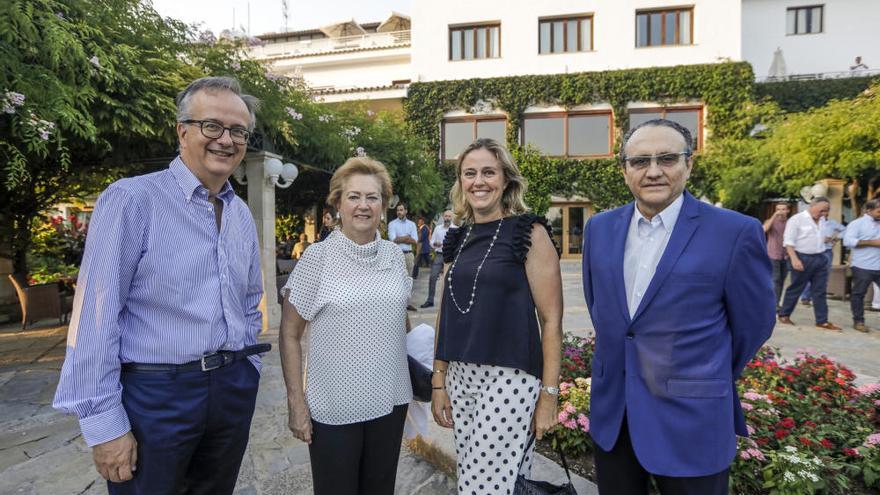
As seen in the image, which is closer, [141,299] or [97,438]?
[97,438]

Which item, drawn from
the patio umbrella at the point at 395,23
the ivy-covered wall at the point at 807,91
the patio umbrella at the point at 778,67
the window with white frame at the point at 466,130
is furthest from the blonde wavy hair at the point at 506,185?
the patio umbrella at the point at 395,23

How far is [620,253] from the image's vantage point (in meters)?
1.75

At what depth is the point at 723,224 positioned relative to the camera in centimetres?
158

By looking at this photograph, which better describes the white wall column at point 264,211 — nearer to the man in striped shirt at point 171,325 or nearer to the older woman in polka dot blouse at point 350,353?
the older woman in polka dot blouse at point 350,353

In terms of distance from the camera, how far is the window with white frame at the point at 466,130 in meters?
19.2

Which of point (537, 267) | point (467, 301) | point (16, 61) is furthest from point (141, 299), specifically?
point (16, 61)

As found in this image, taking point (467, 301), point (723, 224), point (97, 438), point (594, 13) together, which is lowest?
point (97, 438)

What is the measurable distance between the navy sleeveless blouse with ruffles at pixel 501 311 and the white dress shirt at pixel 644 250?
1.23 feet

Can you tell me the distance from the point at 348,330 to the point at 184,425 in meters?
0.63

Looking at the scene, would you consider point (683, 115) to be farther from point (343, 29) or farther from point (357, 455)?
point (357, 455)

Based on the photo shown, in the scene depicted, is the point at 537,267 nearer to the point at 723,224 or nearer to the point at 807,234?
the point at 723,224

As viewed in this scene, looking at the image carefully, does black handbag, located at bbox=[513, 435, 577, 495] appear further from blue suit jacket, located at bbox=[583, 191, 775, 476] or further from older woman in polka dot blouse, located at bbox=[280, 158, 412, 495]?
older woman in polka dot blouse, located at bbox=[280, 158, 412, 495]

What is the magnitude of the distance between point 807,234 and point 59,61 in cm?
893

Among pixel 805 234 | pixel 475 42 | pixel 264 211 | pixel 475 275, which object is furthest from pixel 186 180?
pixel 475 42
